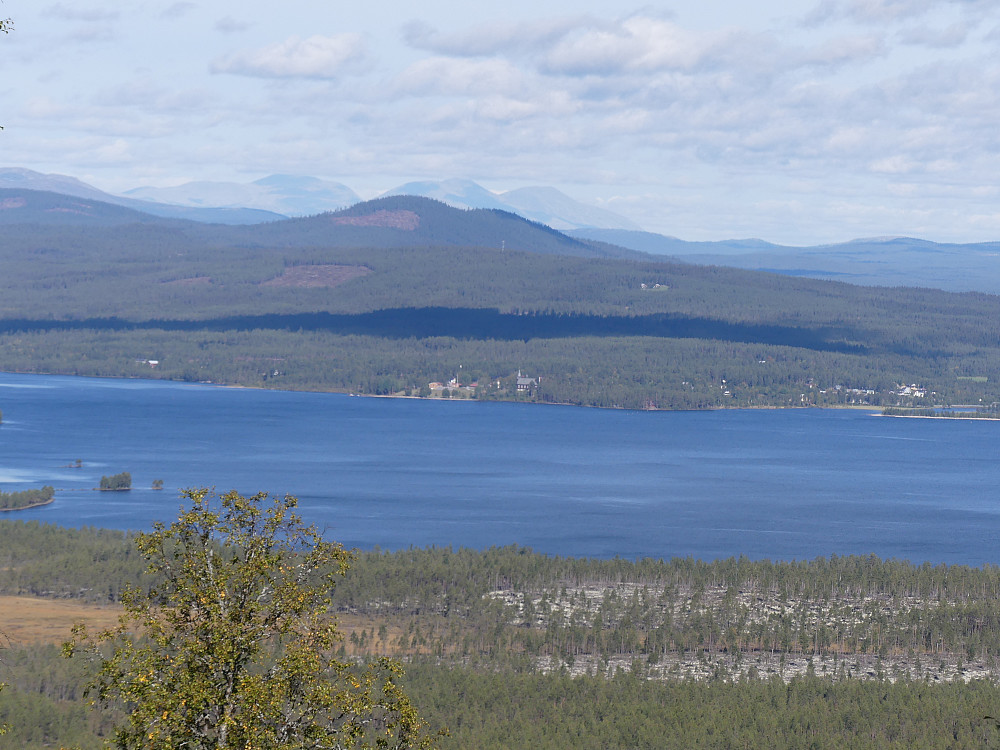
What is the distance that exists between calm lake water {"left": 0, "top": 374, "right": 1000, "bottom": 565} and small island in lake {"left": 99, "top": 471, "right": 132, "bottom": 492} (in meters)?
1.72

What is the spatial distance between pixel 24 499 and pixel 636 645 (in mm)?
65448

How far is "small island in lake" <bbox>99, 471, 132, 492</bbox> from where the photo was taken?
428 feet

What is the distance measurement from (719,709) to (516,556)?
34129 millimetres

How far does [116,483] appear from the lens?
5167 inches

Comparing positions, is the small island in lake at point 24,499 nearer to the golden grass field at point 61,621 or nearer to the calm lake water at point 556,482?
the calm lake water at point 556,482

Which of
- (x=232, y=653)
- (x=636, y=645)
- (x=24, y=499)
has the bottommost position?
(x=636, y=645)

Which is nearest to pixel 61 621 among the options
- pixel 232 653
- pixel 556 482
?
pixel 232 653

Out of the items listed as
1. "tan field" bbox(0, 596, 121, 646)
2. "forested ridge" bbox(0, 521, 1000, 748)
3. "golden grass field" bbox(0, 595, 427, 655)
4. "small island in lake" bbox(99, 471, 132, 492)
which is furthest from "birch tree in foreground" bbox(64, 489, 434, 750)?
"small island in lake" bbox(99, 471, 132, 492)

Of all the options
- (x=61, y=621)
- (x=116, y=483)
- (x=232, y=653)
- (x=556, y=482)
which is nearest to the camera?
(x=232, y=653)

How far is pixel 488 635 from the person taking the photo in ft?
247

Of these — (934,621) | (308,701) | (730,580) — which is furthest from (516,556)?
(308,701)

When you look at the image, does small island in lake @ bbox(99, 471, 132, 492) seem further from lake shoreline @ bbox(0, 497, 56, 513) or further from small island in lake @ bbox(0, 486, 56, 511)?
small island in lake @ bbox(0, 486, 56, 511)

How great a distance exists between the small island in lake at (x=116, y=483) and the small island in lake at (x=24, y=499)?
8964 millimetres

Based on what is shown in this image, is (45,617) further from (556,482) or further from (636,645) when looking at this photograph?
(556,482)
